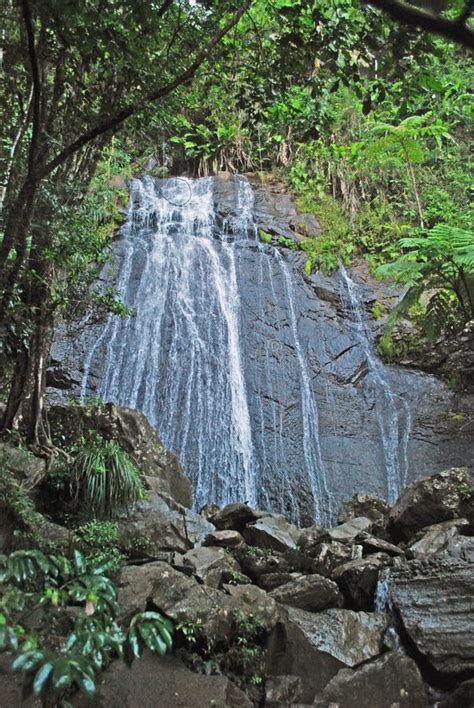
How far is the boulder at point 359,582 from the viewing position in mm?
4926

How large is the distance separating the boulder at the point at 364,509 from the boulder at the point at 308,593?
2731 millimetres

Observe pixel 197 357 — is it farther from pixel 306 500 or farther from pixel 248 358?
pixel 306 500

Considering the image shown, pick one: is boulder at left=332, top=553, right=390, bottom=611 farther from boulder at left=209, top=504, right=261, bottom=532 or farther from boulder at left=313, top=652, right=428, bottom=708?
boulder at left=209, top=504, right=261, bottom=532

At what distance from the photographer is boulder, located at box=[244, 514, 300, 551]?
555cm

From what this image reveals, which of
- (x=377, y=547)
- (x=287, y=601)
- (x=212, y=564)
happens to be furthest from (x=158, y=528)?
(x=377, y=547)

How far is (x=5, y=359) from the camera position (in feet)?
16.9

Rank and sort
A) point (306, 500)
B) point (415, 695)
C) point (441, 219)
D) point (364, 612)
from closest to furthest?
point (415, 695), point (364, 612), point (306, 500), point (441, 219)

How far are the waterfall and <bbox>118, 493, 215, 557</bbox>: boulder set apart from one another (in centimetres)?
456

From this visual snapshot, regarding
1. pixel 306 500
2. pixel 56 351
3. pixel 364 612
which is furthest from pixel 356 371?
pixel 364 612

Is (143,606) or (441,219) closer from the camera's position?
(143,606)

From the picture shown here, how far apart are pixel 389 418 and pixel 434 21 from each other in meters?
9.03

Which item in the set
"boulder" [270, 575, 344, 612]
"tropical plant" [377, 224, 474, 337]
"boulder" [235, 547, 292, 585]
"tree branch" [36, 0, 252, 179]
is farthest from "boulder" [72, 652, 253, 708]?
"tropical plant" [377, 224, 474, 337]

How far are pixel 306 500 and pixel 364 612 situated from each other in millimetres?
4045

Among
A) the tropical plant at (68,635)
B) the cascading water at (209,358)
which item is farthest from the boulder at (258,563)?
the cascading water at (209,358)
